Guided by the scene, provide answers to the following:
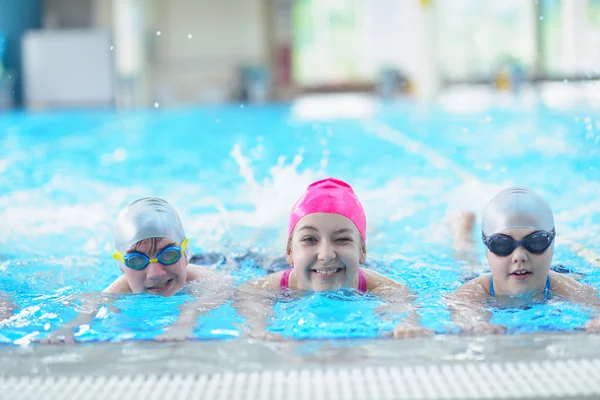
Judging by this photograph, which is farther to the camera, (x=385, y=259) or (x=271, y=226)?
(x=271, y=226)

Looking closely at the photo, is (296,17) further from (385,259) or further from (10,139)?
(385,259)

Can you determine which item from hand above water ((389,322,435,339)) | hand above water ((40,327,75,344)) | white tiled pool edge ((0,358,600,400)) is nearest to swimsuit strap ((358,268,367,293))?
hand above water ((389,322,435,339))

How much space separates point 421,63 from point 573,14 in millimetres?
9348

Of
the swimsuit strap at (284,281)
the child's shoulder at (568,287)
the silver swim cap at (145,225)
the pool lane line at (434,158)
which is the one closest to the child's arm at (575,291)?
the child's shoulder at (568,287)

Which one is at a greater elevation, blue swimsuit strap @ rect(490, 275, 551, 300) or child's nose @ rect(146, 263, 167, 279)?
child's nose @ rect(146, 263, 167, 279)

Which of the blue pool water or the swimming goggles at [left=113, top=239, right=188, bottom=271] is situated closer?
the blue pool water

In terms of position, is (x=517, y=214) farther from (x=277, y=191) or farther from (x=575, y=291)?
(x=277, y=191)

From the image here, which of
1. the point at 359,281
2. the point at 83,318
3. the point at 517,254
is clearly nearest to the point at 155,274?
the point at 83,318

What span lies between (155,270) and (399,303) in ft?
3.50

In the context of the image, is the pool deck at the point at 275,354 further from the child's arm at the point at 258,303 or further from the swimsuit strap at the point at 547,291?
the swimsuit strap at the point at 547,291

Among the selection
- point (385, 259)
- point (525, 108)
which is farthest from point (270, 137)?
point (385, 259)

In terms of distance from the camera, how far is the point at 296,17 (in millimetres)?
24781

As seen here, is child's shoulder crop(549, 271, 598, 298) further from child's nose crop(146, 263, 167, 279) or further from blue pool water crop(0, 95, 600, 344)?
child's nose crop(146, 263, 167, 279)

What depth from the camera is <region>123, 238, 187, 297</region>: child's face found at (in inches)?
141
